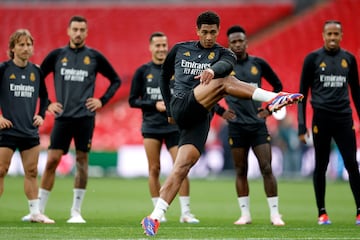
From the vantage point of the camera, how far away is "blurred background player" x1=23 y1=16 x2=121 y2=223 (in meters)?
11.8

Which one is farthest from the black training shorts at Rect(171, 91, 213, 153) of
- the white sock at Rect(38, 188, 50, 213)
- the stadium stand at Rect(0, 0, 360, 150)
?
the stadium stand at Rect(0, 0, 360, 150)

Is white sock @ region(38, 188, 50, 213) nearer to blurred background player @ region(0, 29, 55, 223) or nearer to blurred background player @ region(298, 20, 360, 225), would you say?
blurred background player @ region(0, 29, 55, 223)

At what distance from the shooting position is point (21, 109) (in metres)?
11.0

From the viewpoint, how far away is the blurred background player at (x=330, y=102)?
11.3m

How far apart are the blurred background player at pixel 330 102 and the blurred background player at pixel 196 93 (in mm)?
2472

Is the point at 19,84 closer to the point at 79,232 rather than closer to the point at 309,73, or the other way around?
the point at 79,232

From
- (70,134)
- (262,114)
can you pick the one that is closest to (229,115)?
(262,114)

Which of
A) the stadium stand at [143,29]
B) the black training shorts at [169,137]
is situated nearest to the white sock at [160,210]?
the black training shorts at [169,137]

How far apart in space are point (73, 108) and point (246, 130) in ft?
8.29

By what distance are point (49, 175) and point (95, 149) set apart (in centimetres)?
1404

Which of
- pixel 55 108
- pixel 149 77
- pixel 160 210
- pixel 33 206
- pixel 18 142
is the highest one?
pixel 149 77

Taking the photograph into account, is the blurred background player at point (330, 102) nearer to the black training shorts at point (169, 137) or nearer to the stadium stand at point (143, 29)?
the black training shorts at point (169, 137)

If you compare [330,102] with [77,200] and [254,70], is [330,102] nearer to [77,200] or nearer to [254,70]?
[254,70]

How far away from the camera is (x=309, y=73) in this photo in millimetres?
11430
